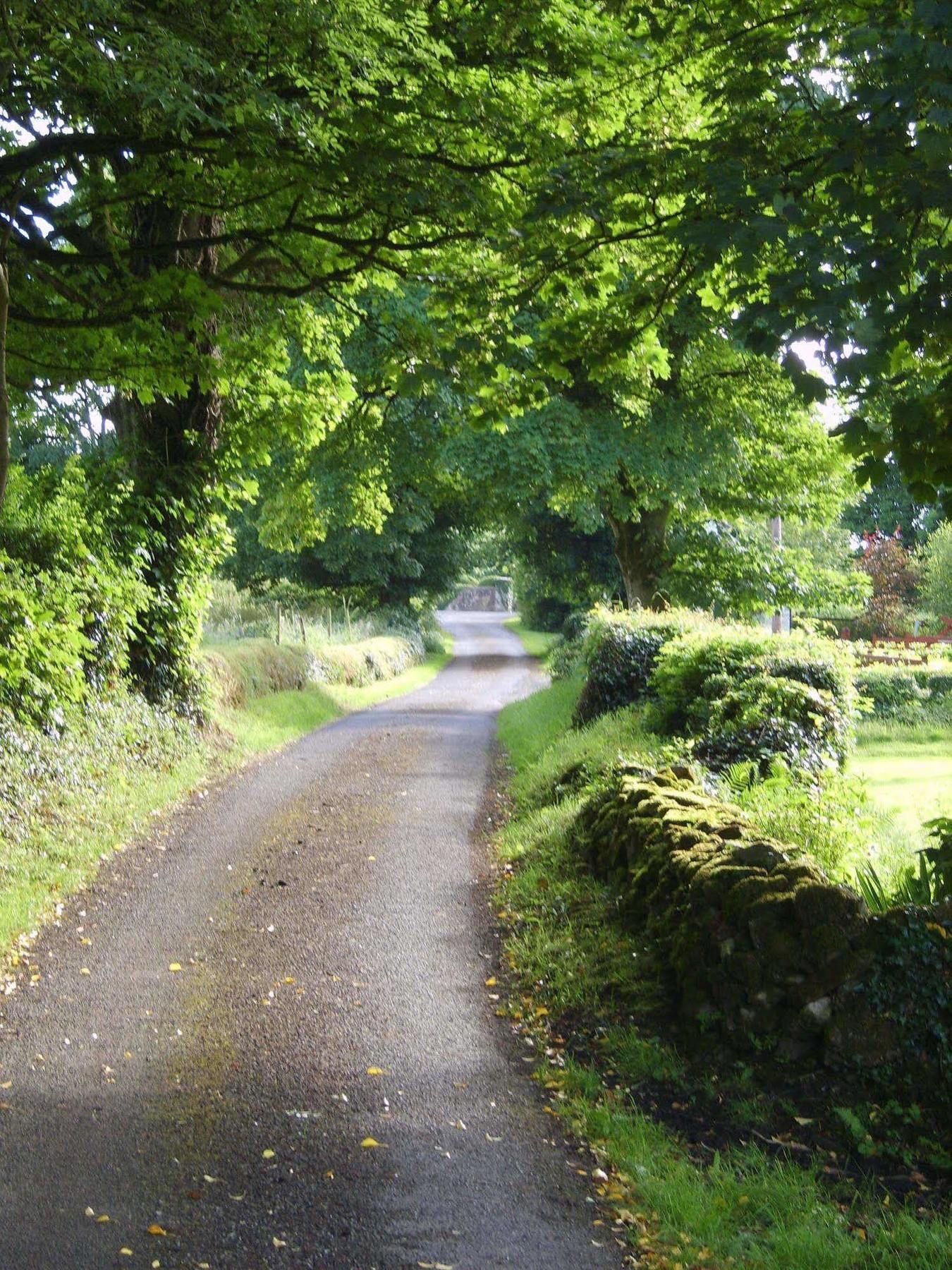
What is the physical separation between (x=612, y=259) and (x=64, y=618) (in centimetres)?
743

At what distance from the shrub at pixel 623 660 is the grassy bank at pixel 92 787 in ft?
17.8

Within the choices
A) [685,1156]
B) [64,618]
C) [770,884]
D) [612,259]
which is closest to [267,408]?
[64,618]

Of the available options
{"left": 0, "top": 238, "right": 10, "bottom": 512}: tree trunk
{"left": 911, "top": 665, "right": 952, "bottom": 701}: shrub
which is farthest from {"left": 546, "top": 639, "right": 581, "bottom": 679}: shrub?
A: {"left": 0, "top": 238, "right": 10, "bottom": 512}: tree trunk

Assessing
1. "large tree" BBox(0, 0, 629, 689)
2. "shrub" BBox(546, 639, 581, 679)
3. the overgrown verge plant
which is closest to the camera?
"large tree" BBox(0, 0, 629, 689)

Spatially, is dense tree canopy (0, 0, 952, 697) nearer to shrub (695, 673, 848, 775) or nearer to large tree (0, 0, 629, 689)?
large tree (0, 0, 629, 689)

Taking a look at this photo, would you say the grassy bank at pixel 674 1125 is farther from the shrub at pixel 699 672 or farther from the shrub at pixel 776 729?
the shrub at pixel 699 672

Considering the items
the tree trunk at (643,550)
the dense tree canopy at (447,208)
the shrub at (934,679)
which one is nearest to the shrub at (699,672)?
the dense tree canopy at (447,208)

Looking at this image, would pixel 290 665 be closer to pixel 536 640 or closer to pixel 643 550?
pixel 643 550

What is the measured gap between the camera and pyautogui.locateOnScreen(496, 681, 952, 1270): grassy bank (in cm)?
472

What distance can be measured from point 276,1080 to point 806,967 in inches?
119

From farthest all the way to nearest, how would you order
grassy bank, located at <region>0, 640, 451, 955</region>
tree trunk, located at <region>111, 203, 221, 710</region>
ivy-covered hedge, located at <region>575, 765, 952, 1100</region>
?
tree trunk, located at <region>111, 203, 221, 710</region>
grassy bank, located at <region>0, 640, 451, 955</region>
ivy-covered hedge, located at <region>575, 765, 952, 1100</region>

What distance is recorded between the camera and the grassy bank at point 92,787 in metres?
9.48

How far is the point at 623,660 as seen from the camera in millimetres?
18109

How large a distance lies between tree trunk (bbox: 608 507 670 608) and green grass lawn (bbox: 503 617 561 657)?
18406 millimetres
